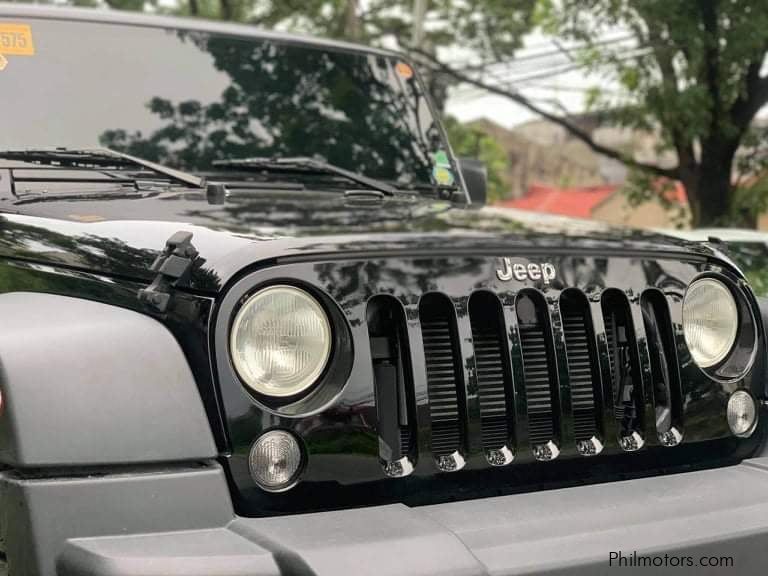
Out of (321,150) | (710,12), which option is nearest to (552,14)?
Result: (710,12)

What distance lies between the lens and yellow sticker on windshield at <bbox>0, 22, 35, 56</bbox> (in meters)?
3.14

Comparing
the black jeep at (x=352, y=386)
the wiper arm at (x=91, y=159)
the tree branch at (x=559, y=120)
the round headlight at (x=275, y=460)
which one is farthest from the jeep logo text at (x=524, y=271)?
the tree branch at (x=559, y=120)

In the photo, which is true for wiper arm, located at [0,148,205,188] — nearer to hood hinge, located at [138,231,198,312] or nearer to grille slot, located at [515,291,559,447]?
hood hinge, located at [138,231,198,312]

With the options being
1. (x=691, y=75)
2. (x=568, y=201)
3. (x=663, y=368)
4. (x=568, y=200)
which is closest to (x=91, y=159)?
(x=663, y=368)

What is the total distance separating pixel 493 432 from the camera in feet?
7.53

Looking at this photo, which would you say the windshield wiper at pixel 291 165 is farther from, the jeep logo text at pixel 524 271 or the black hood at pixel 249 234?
the jeep logo text at pixel 524 271

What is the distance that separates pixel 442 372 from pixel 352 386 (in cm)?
24

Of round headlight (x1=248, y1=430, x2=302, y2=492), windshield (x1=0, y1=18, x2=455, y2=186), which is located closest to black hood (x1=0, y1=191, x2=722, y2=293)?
round headlight (x1=248, y1=430, x2=302, y2=492)

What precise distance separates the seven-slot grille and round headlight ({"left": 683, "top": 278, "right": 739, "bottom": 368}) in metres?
0.10

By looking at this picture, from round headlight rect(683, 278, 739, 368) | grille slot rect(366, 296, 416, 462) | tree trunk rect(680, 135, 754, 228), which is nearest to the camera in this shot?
grille slot rect(366, 296, 416, 462)

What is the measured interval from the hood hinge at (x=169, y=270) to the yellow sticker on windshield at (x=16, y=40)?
4.57ft

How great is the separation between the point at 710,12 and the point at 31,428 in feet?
35.0

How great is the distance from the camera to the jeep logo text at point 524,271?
7.60ft

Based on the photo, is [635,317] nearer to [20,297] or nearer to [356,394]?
[356,394]
